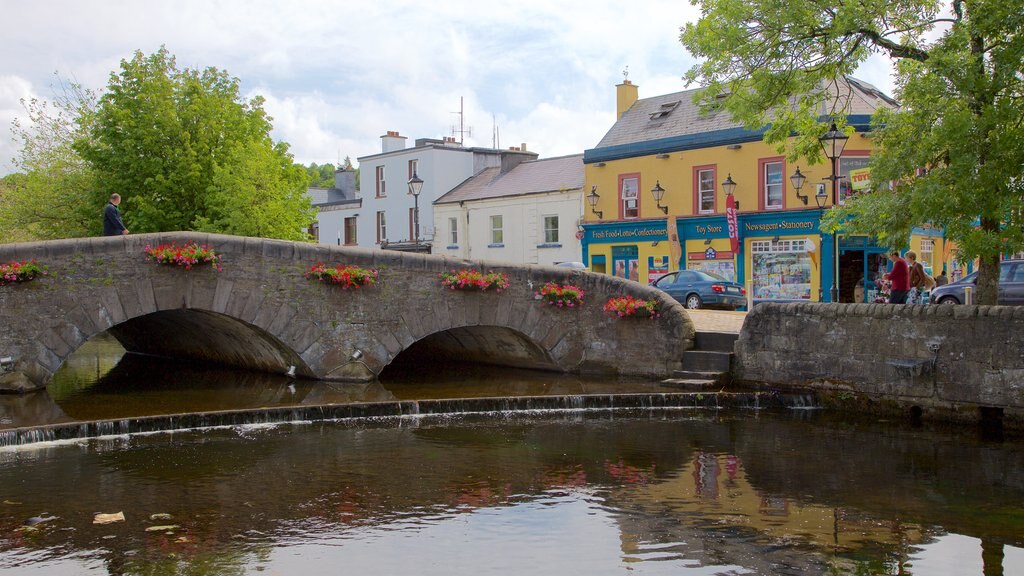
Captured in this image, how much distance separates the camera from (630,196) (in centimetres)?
3541

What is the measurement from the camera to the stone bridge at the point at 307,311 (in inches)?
585

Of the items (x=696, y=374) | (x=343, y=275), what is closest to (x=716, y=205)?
(x=696, y=374)

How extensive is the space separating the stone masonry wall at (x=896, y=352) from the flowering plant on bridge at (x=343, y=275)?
238 inches

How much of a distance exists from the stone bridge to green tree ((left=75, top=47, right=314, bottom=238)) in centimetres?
839

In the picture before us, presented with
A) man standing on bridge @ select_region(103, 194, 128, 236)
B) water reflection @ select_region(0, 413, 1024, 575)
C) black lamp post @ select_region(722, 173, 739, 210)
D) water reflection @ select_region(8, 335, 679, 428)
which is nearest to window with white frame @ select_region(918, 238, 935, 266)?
black lamp post @ select_region(722, 173, 739, 210)

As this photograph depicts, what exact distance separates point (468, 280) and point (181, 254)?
4609 millimetres

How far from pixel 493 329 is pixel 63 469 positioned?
9.61 metres

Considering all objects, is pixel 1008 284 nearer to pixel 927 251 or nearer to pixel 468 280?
pixel 468 280

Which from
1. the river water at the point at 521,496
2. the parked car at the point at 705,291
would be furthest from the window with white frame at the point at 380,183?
the river water at the point at 521,496

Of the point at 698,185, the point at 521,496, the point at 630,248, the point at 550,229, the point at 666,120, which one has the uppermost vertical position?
the point at 666,120

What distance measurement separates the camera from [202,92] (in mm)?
28344

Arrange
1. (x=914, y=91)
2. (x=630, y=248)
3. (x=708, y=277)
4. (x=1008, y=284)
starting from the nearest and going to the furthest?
1. (x=914, y=91)
2. (x=1008, y=284)
3. (x=708, y=277)
4. (x=630, y=248)

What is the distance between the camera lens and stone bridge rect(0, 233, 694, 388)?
14867 mm

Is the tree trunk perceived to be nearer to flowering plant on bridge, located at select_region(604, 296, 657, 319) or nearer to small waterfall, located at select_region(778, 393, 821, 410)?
small waterfall, located at select_region(778, 393, 821, 410)
